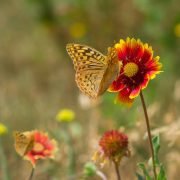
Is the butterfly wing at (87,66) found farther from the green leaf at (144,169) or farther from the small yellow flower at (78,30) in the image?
the small yellow flower at (78,30)

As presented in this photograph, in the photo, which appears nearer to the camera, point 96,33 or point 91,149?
point 91,149

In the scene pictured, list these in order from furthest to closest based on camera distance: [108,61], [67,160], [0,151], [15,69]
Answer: [15,69], [67,160], [0,151], [108,61]

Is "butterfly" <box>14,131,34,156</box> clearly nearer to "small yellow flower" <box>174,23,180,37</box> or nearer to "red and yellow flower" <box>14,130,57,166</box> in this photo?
"red and yellow flower" <box>14,130,57,166</box>

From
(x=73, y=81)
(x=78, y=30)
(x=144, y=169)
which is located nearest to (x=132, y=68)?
(x=144, y=169)

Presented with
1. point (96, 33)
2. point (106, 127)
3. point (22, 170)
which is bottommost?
point (22, 170)

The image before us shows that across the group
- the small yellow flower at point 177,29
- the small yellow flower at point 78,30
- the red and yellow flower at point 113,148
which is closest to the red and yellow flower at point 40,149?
the red and yellow flower at point 113,148

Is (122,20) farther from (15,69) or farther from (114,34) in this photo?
(15,69)

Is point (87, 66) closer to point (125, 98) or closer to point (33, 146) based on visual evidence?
point (125, 98)

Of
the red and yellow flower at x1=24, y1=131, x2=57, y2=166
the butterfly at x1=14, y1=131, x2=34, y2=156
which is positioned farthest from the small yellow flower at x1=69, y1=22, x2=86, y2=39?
the butterfly at x1=14, y1=131, x2=34, y2=156

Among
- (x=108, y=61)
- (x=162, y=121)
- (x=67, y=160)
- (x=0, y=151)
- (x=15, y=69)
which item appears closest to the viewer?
(x=108, y=61)

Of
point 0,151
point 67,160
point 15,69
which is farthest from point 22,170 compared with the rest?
point 15,69
